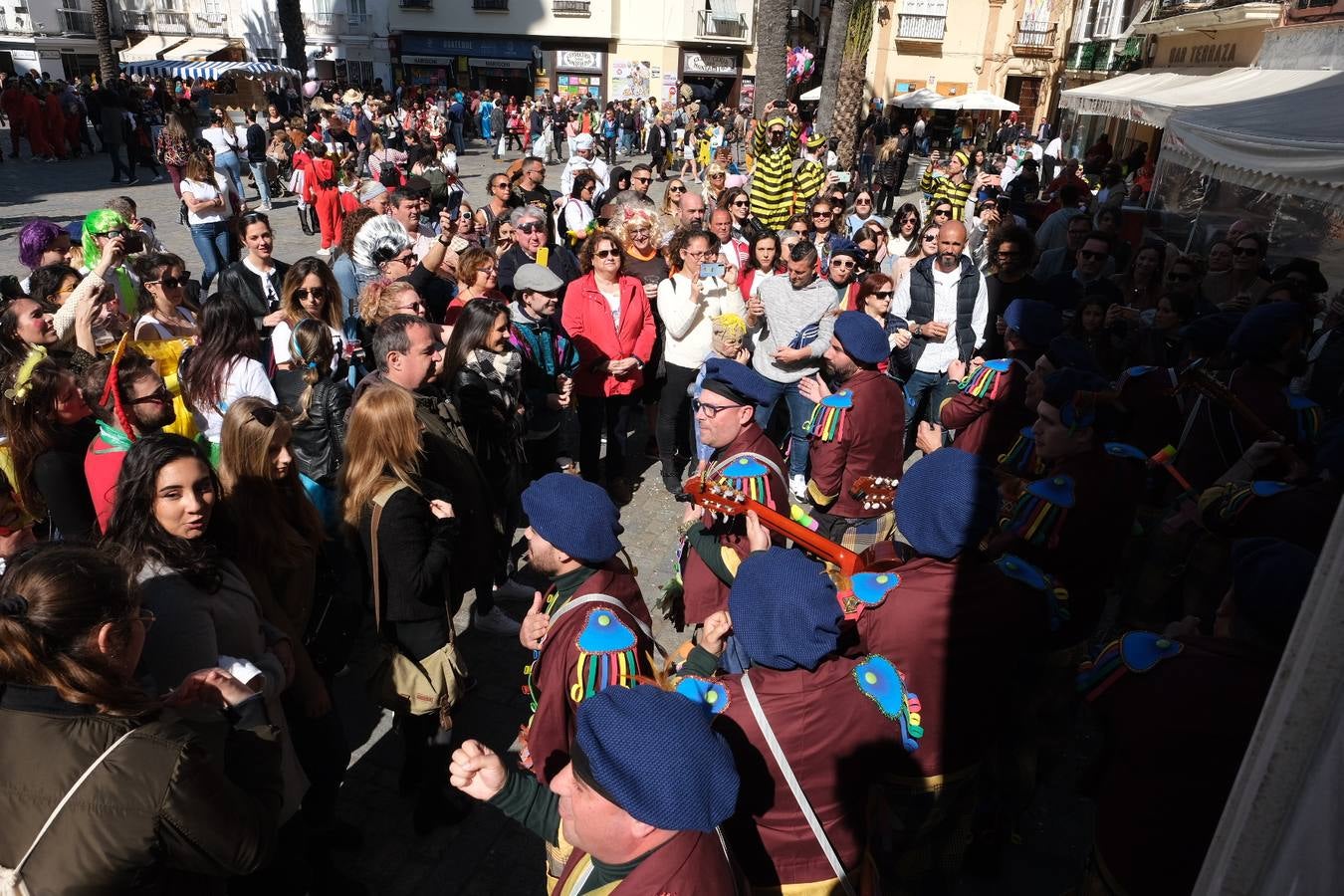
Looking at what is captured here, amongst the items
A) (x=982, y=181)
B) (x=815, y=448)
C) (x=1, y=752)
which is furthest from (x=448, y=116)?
(x=1, y=752)

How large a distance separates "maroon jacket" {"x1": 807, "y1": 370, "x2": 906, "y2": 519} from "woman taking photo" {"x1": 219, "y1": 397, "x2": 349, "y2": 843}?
7.68 ft

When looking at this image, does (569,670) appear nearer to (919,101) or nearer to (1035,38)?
(919,101)

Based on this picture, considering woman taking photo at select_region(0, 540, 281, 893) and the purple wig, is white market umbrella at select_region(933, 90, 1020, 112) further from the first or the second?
woman taking photo at select_region(0, 540, 281, 893)

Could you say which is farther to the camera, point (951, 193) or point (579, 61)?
point (579, 61)

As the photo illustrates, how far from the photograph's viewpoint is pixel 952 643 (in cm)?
252

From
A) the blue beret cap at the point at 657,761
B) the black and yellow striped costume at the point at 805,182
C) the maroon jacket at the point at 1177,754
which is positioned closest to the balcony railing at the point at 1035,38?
the black and yellow striped costume at the point at 805,182

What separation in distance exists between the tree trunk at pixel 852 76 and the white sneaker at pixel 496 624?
1681 centimetres

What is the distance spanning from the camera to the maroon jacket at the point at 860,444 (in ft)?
13.5

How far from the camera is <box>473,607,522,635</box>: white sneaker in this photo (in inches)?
188

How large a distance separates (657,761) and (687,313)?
4604mm

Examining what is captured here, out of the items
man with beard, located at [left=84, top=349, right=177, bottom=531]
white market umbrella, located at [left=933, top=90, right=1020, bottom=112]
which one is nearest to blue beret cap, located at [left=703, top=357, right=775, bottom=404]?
man with beard, located at [left=84, top=349, right=177, bottom=531]

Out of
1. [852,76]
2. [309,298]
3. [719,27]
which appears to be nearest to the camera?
[309,298]

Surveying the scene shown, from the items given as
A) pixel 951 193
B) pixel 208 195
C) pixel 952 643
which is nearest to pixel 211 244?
pixel 208 195

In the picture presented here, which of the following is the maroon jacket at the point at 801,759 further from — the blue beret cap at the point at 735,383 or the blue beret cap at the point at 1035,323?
the blue beret cap at the point at 1035,323
